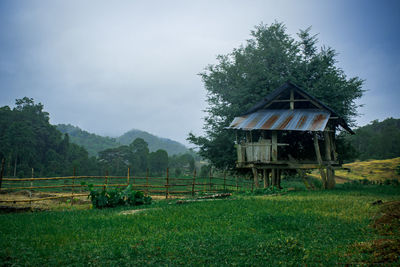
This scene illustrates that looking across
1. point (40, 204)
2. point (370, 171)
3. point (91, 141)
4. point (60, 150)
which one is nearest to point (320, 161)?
point (40, 204)

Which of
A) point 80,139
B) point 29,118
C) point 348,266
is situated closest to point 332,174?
point 348,266

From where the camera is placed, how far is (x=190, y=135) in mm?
29688

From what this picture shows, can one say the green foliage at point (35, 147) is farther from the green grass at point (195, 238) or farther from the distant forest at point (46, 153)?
the green grass at point (195, 238)

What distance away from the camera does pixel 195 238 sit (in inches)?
285

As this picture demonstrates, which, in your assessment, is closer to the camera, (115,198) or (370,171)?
(115,198)

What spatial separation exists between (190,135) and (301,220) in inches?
845

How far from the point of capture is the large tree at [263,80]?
26.7 metres

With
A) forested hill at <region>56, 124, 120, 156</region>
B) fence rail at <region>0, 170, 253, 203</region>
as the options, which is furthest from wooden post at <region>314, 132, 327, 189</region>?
forested hill at <region>56, 124, 120, 156</region>

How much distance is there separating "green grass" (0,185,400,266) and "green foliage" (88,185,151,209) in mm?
3747

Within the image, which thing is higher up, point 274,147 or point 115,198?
point 274,147

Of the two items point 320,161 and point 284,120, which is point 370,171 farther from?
point 284,120

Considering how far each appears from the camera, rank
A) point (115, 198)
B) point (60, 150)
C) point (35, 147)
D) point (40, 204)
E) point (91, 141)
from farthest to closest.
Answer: point (91, 141)
point (60, 150)
point (35, 147)
point (40, 204)
point (115, 198)

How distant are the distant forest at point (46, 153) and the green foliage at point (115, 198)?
50.4m

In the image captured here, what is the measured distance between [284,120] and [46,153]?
2821 inches
